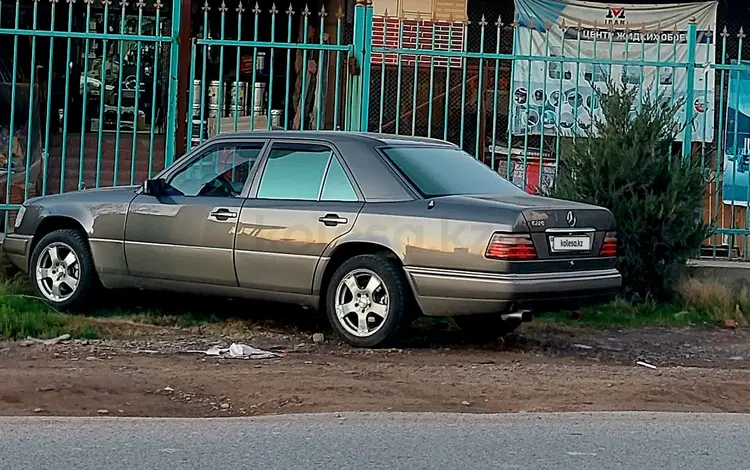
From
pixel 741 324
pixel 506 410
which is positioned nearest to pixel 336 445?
pixel 506 410

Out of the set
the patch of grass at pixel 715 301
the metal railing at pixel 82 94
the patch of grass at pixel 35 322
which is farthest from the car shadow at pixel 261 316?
the metal railing at pixel 82 94

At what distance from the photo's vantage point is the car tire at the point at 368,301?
8.39 m

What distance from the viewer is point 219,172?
9.41 meters

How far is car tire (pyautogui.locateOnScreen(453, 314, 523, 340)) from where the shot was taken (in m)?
9.30

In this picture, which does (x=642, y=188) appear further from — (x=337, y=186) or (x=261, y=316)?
(x=261, y=316)

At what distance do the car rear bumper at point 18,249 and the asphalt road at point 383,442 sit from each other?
11.9 ft

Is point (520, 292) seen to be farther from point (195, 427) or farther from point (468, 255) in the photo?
point (195, 427)

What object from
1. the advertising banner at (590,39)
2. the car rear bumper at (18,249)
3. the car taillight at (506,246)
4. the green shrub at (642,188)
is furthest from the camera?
the advertising banner at (590,39)

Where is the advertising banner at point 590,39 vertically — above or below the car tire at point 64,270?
above

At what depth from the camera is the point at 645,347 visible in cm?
959

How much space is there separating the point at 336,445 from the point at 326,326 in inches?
148

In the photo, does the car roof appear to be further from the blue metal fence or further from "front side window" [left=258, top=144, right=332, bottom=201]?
the blue metal fence

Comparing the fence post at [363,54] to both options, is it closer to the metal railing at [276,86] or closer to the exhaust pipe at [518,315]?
the metal railing at [276,86]

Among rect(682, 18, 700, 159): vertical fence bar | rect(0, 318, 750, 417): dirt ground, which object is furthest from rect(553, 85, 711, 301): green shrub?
rect(0, 318, 750, 417): dirt ground
